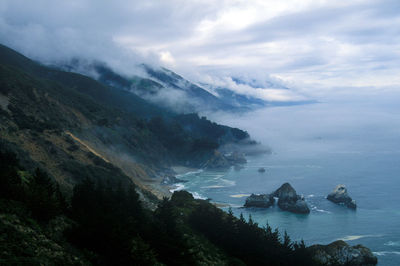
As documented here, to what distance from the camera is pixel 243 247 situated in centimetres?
2650

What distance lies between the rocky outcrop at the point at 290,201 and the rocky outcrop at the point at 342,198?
20.9ft

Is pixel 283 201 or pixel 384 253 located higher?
pixel 283 201

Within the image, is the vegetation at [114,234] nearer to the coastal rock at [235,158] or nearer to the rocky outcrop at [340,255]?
the rocky outcrop at [340,255]

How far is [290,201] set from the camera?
204ft

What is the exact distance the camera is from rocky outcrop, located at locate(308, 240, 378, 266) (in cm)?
3425

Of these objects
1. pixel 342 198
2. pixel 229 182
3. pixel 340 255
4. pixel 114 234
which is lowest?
pixel 340 255

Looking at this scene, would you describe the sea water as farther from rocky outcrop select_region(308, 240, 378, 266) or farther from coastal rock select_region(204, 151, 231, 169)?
rocky outcrop select_region(308, 240, 378, 266)

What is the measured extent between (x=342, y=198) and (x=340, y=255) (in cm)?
3017

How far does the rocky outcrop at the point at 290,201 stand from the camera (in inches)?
2343

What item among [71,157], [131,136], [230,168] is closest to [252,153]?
[230,168]

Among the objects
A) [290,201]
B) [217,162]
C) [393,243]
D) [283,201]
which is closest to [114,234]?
[393,243]

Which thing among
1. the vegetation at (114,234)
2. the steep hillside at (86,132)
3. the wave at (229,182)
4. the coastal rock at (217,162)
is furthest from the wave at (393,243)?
the coastal rock at (217,162)

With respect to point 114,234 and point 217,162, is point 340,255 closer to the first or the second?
point 114,234

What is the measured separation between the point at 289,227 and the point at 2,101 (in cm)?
4517
